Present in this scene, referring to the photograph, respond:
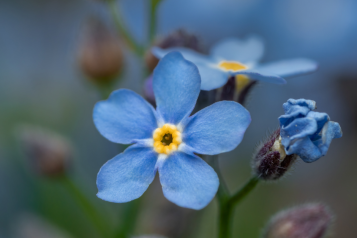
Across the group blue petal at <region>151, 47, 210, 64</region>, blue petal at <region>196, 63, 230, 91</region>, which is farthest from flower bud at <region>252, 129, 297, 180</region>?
blue petal at <region>151, 47, 210, 64</region>

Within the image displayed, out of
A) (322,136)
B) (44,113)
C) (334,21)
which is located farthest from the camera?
(334,21)

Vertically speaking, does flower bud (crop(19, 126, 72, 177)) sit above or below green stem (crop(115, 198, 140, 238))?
above

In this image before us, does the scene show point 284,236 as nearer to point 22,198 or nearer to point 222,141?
point 222,141

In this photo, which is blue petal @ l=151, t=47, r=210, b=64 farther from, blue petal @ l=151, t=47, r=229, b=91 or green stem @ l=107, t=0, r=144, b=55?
green stem @ l=107, t=0, r=144, b=55

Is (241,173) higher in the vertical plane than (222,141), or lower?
lower

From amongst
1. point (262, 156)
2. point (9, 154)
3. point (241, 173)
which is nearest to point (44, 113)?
point (9, 154)

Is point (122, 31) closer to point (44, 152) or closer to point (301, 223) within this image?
point (44, 152)

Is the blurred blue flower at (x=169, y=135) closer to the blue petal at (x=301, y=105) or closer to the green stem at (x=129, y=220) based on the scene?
the blue petal at (x=301, y=105)
